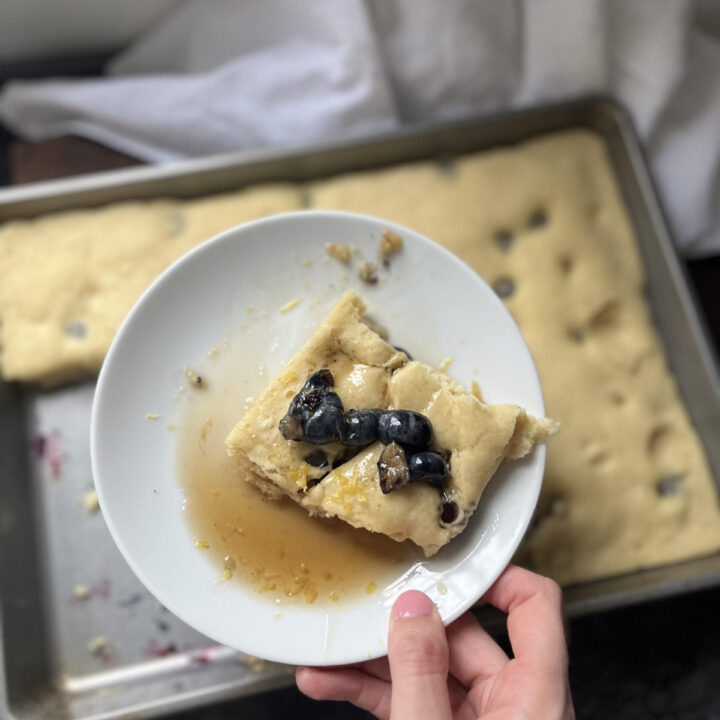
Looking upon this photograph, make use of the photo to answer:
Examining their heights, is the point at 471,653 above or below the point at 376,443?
below

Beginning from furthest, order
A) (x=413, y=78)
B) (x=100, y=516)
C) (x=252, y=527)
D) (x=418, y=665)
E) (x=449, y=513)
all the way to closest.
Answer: (x=413, y=78) < (x=100, y=516) < (x=252, y=527) < (x=449, y=513) < (x=418, y=665)

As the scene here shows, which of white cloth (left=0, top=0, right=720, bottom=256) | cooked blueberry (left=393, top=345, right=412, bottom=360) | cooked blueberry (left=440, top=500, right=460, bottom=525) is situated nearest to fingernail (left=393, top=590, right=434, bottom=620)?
cooked blueberry (left=440, top=500, right=460, bottom=525)

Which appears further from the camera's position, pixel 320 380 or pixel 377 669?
pixel 377 669

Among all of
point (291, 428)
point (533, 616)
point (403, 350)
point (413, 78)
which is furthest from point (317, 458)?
point (413, 78)

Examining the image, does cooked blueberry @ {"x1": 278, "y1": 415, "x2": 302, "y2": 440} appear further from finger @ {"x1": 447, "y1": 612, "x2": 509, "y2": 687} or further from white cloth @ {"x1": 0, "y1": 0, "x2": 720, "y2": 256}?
white cloth @ {"x1": 0, "y1": 0, "x2": 720, "y2": 256}

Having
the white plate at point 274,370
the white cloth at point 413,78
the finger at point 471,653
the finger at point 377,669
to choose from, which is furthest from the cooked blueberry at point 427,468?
the white cloth at point 413,78

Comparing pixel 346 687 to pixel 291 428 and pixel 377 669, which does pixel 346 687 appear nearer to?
pixel 377 669
